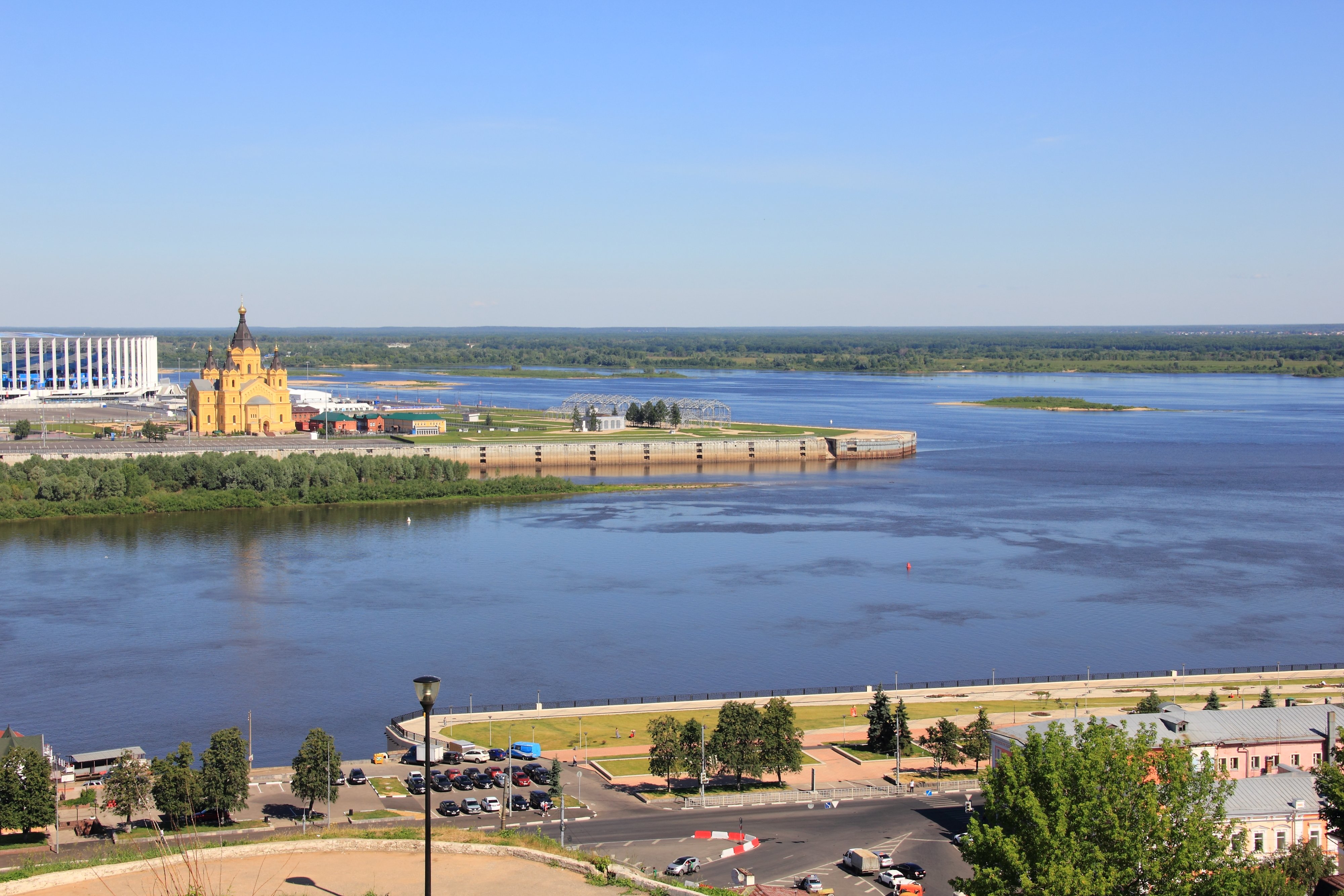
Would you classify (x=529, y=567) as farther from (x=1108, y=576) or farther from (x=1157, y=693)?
(x=1157, y=693)

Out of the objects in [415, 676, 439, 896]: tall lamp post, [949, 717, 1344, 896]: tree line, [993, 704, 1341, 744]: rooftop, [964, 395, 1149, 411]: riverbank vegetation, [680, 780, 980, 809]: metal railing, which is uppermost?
[415, 676, 439, 896]: tall lamp post

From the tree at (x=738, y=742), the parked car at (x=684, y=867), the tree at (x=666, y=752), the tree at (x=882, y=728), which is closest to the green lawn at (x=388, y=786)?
the tree at (x=666, y=752)

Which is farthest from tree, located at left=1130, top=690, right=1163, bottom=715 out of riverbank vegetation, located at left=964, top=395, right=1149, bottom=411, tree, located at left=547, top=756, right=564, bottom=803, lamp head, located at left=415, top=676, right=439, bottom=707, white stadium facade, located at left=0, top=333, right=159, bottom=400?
white stadium facade, located at left=0, top=333, right=159, bottom=400

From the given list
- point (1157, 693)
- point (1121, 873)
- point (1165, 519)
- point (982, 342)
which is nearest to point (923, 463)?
point (1165, 519)

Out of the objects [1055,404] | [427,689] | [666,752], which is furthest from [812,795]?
[1055,404]

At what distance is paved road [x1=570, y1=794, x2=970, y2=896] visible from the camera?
42.0ft

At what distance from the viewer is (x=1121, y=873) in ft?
30.3

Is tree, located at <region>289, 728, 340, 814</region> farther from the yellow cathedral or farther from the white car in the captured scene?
the yellow cathedral

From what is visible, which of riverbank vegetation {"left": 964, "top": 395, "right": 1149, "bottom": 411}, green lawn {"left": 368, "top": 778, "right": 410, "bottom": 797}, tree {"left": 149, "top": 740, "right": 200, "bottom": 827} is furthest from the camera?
riverbank vegetation {"left": 964, "top": 395, "right": 1149, "bottom": 411}

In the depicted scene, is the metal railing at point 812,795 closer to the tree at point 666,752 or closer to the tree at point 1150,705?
the tree at point 666,752

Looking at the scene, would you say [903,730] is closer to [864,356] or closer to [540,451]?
[540,451]

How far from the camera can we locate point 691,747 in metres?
16.2

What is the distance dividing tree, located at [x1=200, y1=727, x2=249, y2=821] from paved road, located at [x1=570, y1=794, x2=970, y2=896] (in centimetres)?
372

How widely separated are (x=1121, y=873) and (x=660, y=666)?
44.2 ft
